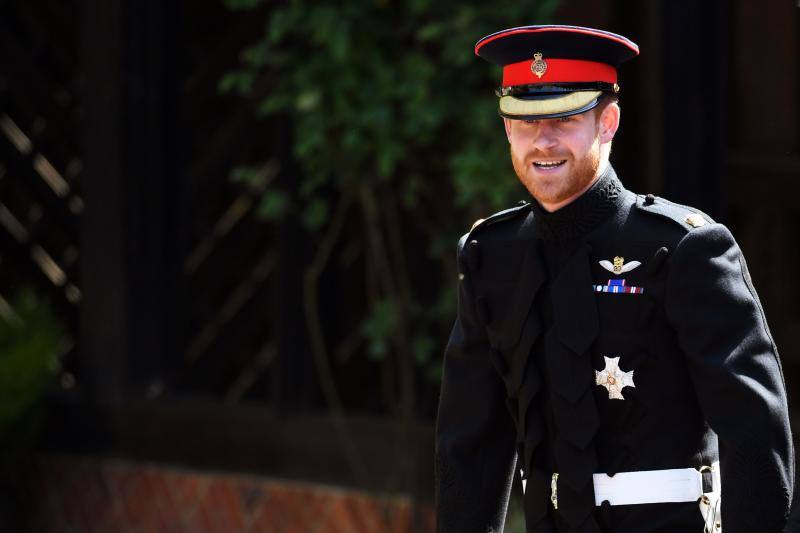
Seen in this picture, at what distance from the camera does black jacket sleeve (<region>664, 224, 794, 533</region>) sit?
2100 mm

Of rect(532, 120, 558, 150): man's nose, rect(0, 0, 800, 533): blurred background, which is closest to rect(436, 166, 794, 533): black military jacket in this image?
rect(532, 120, 558, 150): man's nose

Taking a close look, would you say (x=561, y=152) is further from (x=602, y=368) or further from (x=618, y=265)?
(x=602, y=368)

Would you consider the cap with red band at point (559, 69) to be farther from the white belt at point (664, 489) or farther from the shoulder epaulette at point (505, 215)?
the white belt at point (664, 489)

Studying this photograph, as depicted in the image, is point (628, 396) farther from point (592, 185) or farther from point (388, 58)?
point (388, 58)

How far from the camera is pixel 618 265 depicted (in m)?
2.26

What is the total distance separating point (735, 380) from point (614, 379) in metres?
0.22

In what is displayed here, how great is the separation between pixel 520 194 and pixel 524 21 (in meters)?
0.53

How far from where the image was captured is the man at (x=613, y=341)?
2.12 m

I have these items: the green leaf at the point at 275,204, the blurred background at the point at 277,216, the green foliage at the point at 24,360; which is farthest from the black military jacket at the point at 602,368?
the green foliage at the point at 24,360

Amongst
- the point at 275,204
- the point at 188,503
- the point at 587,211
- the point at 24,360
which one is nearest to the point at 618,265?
the point at 587,211

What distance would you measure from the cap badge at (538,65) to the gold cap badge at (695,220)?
0.33m

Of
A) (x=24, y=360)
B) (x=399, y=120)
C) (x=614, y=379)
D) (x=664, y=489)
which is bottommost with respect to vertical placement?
(x=24, y=360)

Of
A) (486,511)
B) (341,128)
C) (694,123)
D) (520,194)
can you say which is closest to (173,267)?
(341,128)

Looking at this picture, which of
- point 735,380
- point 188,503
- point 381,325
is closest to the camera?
point 735,380
